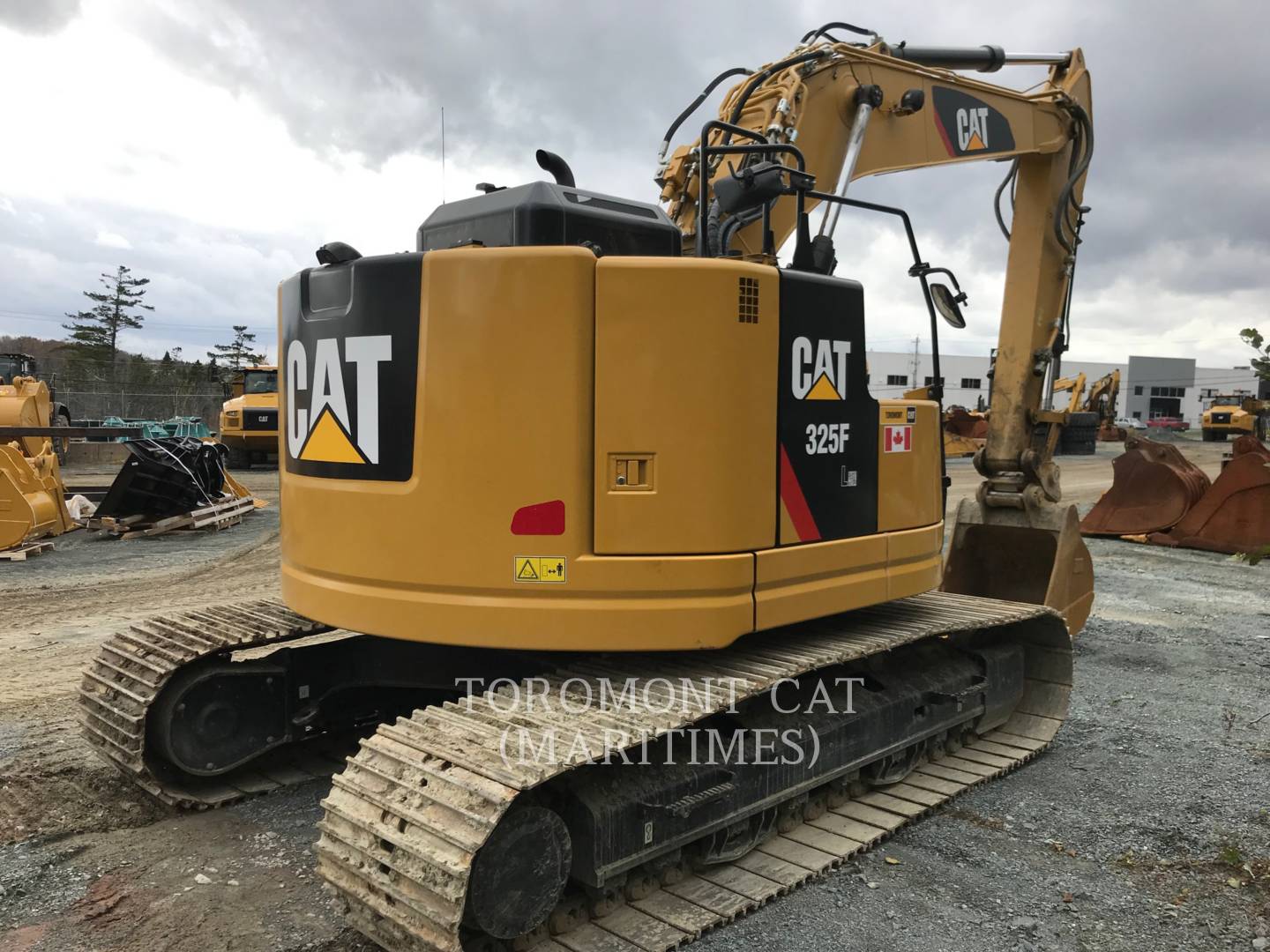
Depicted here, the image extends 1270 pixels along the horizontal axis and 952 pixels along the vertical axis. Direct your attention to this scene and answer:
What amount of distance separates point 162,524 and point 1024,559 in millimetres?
10668

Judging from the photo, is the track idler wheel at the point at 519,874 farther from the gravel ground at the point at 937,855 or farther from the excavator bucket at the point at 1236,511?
the excavator bucket at the point at 1236,511

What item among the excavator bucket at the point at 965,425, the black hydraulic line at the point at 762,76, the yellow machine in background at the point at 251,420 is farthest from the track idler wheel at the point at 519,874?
the excavator bucket at the point at 965,425

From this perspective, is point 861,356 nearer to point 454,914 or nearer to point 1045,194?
point 454,914

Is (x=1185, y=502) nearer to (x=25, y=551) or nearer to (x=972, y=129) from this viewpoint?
(x=972, y=129)

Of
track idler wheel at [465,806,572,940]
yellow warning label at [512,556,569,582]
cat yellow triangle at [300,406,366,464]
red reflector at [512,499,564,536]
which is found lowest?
track idler wheel at [465,806,572,940]

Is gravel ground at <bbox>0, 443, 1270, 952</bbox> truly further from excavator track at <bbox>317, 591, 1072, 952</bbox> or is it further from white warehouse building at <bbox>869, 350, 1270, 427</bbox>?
white warehouse building at <bbox>869, 350, 1270, 427</bbox>

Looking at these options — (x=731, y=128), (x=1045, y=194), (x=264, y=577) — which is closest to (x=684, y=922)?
(x=731, y=128)

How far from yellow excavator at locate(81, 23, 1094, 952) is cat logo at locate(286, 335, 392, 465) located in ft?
0.04

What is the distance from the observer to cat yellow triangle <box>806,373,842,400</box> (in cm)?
394

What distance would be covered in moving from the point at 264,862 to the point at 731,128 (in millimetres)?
3426

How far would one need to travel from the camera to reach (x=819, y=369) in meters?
3.96

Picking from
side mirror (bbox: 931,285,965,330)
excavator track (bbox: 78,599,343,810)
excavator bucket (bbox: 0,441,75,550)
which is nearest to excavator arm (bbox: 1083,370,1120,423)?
excavator bucket (bbox: 0,441,75,550)

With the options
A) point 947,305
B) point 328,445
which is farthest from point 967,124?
point 328,445

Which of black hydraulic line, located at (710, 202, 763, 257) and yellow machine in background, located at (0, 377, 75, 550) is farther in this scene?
yellow machine in background, located at (0, 377, 75, 550)
